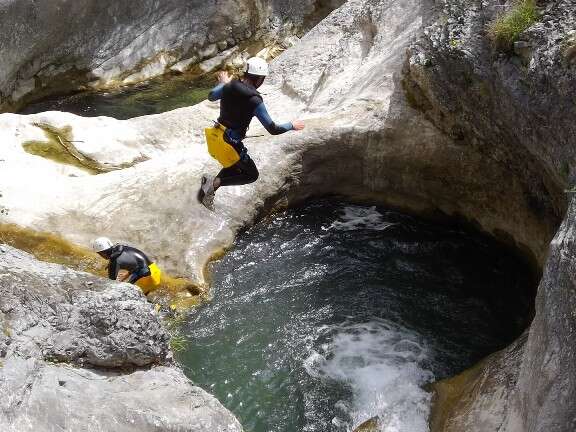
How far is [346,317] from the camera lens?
29.7 feet

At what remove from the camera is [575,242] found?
5328 mm

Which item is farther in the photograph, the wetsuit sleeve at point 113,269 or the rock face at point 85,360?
the wetsuit sleeve at point 113,269

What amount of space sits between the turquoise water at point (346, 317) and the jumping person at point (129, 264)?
2.59 feet

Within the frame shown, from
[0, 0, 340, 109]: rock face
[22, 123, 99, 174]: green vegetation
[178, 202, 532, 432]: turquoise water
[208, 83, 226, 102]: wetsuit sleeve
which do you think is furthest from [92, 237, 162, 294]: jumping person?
[0, 0, 340, 109]: rock face

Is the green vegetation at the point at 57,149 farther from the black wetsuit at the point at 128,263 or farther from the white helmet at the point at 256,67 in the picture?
the white helmet at the point at 256,67

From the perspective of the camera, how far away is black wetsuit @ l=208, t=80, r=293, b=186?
27.7ft

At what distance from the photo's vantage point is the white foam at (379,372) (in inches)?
293

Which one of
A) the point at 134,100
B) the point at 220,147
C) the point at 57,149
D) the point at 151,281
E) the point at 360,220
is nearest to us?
the point at 151,281

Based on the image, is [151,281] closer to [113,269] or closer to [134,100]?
[113,269]

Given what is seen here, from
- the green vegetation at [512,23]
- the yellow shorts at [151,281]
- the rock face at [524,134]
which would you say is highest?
the green vegetation at [512,23]

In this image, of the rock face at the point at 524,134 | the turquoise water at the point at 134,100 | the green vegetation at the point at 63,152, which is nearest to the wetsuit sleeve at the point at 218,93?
the rock face at the point at 524,134

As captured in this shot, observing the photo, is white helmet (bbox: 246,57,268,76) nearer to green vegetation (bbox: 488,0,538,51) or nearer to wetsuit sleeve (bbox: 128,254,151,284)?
wetsuit sleeve (bbox: 128,254,151,284)

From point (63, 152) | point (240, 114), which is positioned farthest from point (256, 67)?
point (63, 152)

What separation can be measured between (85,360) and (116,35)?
47.0ft
